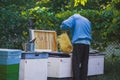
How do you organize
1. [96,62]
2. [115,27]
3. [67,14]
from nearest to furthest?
1. [96,62]
2. [115,27]
3. [67,14]

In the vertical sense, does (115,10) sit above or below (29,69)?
above

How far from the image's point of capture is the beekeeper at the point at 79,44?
9.55m

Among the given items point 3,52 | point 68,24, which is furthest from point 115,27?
point 3,52

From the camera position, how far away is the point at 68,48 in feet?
32.7

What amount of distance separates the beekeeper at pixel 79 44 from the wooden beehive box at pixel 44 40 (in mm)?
1051

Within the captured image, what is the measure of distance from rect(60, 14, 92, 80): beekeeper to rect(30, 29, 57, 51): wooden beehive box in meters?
1.05

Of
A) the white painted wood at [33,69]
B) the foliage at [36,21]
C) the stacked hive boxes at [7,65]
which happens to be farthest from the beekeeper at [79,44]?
the stacked hive boxes at [7,65]

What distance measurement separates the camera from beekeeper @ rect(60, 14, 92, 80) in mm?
9547

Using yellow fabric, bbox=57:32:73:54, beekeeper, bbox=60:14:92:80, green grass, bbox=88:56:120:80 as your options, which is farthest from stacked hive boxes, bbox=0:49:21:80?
green grass, bbox=88:56:120:80

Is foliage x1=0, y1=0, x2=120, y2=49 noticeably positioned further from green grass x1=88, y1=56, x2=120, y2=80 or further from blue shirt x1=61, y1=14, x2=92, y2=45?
blue shirt x1=61, y1=14, x2=92, y2=45

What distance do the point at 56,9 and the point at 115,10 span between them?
885cm

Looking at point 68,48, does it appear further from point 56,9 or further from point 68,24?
point 56,9

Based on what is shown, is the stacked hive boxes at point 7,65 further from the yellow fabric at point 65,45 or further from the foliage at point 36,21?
the foliage at point 36,21

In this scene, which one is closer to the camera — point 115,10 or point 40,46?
point 40,46
